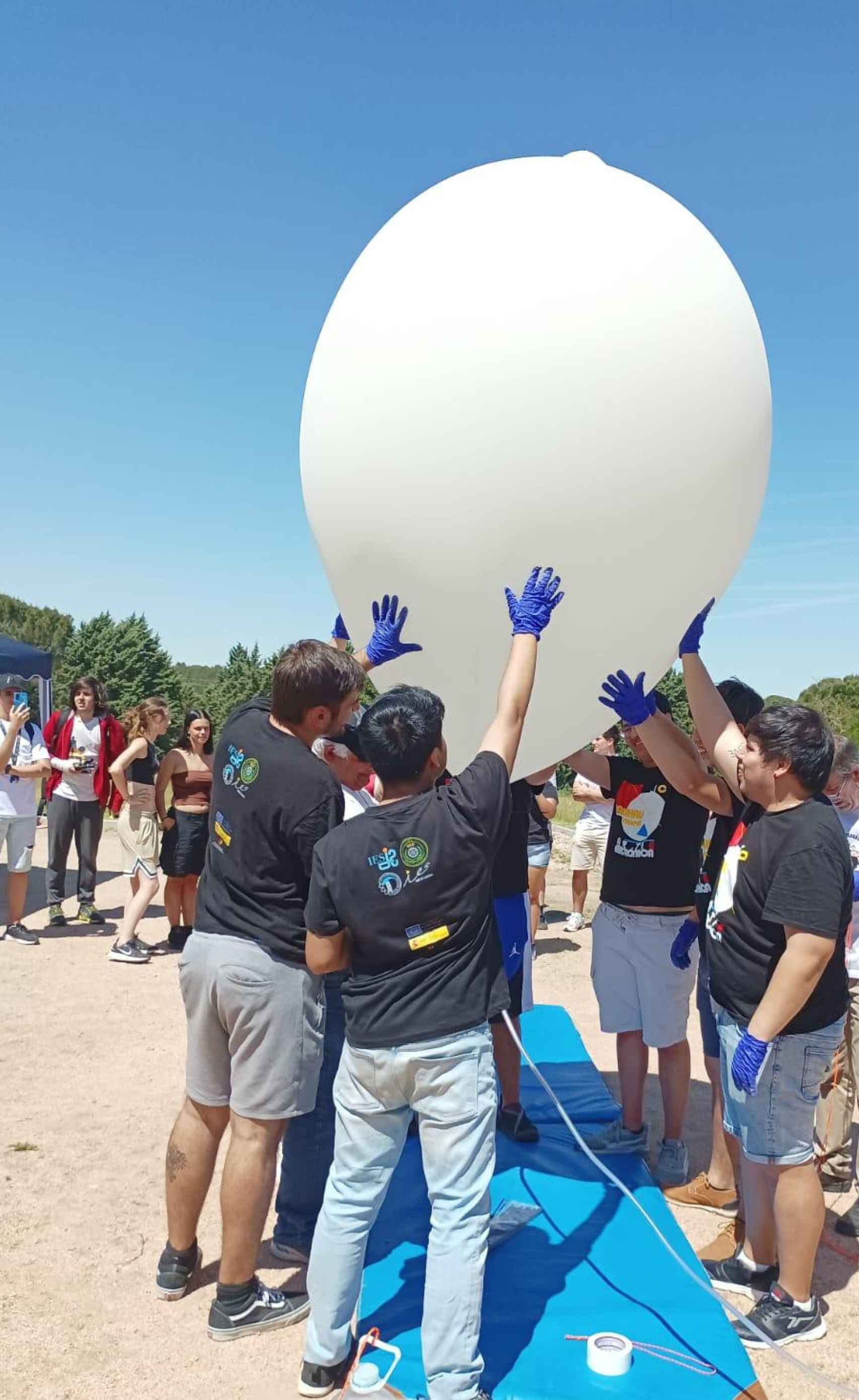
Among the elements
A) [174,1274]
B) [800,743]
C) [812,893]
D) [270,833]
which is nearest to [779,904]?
[812,893]

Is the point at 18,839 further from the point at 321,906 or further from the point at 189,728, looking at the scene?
the point at 321,906

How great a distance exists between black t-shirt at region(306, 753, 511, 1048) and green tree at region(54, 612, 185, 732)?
35.8m

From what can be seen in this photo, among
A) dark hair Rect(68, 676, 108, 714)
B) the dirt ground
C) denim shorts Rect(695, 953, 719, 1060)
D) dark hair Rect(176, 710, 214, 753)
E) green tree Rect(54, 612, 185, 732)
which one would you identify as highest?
green tree Rect(54, 612, 185, 732)

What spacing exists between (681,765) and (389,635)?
91 centimetres

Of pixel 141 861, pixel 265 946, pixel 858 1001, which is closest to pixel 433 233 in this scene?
pixel 265 946

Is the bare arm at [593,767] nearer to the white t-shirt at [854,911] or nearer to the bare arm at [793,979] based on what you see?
the white t-shirt at [854,911]

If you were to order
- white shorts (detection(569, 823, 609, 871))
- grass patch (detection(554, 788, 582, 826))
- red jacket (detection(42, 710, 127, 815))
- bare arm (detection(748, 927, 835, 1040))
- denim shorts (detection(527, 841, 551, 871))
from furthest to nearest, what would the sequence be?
grass patch (detection(554, 788, 582, 826))
white shorts (detection(569, 823, 609, 871))
red jacket (detection(42, 710, 127, 815))
denim shorts (detection(527, 841, 551, 871))
bare arm (detection(748, 927, 835, 1040))

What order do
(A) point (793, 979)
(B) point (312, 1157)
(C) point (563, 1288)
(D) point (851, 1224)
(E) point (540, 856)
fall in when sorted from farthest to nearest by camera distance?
(E) point (540, 856) < (D) point (851, 1224) < (B) point (312, 1157) < (C) point (563, 1288) < (A) point (793, 979)

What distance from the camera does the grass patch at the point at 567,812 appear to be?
1453cm

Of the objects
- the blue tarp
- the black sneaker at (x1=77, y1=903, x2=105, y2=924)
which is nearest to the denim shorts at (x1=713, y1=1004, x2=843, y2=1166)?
the blue tarp

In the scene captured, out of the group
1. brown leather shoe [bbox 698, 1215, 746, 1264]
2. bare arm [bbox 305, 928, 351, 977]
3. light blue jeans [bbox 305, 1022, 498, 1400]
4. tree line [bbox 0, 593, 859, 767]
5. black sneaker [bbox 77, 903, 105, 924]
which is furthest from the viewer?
tree line [bbox 0, 593, 859, 767]

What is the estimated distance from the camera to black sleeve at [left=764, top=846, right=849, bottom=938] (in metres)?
2.11

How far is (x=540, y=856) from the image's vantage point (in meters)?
6.02

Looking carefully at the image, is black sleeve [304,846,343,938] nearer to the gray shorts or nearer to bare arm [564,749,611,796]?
the gray shorts
